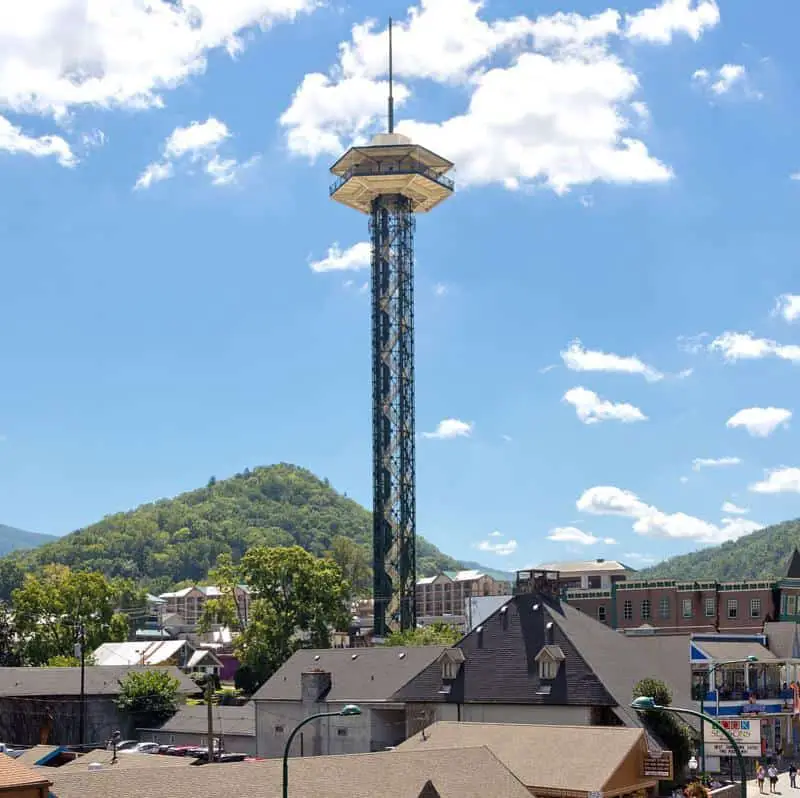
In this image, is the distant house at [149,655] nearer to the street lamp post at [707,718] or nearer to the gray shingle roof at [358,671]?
the gray shingle roof at [358,671]

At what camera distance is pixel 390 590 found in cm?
14688

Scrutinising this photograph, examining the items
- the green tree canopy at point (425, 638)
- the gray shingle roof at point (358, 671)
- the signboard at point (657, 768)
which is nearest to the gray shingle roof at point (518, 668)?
the gray shingle roof at point (358, 671)

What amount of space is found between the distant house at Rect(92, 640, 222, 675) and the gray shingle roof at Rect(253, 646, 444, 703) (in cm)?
4161

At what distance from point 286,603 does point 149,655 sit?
2435cm

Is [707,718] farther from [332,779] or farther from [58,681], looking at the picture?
[58,681]

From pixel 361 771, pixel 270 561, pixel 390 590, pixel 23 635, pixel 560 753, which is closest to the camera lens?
pixel 361 771

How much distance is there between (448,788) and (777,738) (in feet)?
162

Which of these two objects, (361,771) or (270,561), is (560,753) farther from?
(270,561)

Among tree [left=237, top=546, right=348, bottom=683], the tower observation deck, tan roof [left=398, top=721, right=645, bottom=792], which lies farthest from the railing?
tan roof [left=398, top=721, right=645, bottom=792]

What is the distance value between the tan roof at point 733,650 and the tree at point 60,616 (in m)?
68.1

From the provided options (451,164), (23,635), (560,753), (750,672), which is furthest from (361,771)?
(451,164)

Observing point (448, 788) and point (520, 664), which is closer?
point (448, 788)

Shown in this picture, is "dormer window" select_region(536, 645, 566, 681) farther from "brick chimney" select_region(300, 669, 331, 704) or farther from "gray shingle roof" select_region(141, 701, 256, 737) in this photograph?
"gray shingle roof" select_region(141, 701, 256, 737)

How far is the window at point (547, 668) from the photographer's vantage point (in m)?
60.7
